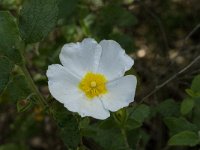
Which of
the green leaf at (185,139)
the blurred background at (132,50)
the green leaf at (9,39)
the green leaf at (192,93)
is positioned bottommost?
the blurred background at (132,50)

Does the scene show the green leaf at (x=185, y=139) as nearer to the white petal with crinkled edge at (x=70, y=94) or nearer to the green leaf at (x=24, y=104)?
the white petal with crinkled edge at (x=70, y=94)

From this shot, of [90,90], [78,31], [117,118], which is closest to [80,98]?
[90,90]

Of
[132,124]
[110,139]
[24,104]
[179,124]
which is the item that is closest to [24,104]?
[24,104]

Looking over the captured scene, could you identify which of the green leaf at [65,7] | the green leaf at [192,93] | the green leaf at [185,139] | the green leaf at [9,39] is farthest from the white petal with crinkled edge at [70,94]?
the green leaf at [65,7]

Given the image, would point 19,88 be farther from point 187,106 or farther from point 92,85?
point 187,106

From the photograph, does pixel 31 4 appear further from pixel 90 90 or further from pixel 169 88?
pixel 169 88

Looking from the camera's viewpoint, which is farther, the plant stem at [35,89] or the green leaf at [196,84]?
the green leaf at [196,84]
